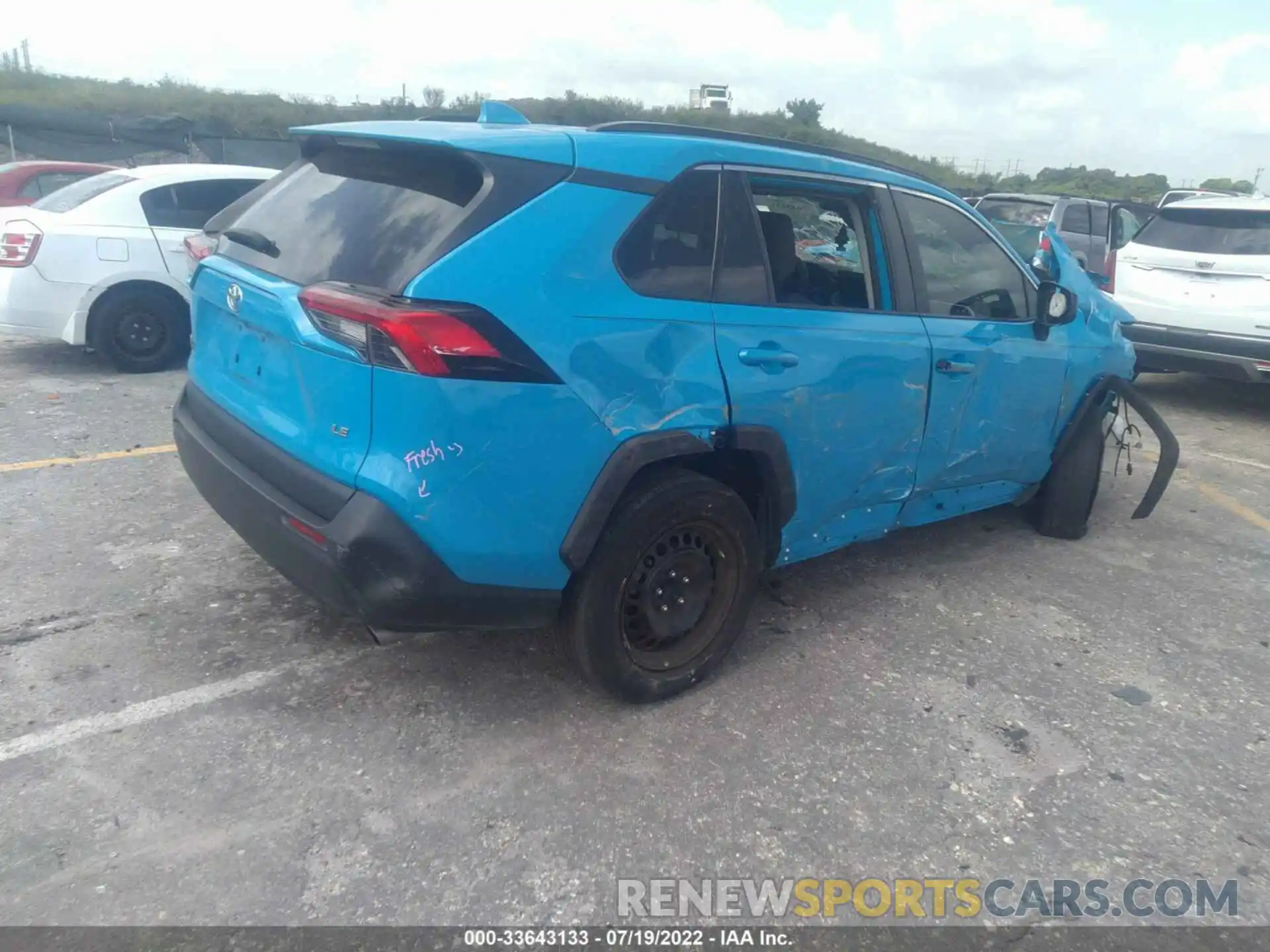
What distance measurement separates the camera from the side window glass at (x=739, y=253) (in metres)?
3.13

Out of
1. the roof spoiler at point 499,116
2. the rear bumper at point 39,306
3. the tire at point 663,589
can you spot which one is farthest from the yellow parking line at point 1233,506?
the rear bumper at point 39,306

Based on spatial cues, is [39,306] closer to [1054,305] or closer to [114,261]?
[114,261]

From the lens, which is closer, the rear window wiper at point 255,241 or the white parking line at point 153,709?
the white parking line at point 153,709

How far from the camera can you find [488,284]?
8.40 feet

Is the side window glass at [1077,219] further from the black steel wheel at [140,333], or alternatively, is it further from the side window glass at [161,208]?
the black steel wheel at [140,333]

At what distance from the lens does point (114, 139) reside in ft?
60.1

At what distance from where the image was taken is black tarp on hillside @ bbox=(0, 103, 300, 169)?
16766mm

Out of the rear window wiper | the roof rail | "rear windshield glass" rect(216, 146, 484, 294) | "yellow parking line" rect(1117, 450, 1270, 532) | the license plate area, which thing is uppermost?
the roof rail

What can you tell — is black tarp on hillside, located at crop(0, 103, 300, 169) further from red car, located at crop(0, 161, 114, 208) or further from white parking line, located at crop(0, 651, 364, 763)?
white parking line, located at crop(0, 651, 364, 763)

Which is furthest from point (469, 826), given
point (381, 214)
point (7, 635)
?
point (7, 635)

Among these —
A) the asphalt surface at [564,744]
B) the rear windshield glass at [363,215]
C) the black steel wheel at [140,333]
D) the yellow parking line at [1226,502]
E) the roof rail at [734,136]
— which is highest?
the roof rail at [734,136]

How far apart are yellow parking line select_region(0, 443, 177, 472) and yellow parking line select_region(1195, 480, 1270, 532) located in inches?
237

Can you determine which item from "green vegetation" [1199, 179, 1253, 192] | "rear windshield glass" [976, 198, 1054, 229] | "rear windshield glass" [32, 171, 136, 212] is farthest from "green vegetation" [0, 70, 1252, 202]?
"rear windshield glass" [32, 171, 136, 212]

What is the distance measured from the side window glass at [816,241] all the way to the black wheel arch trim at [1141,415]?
5.60ft
